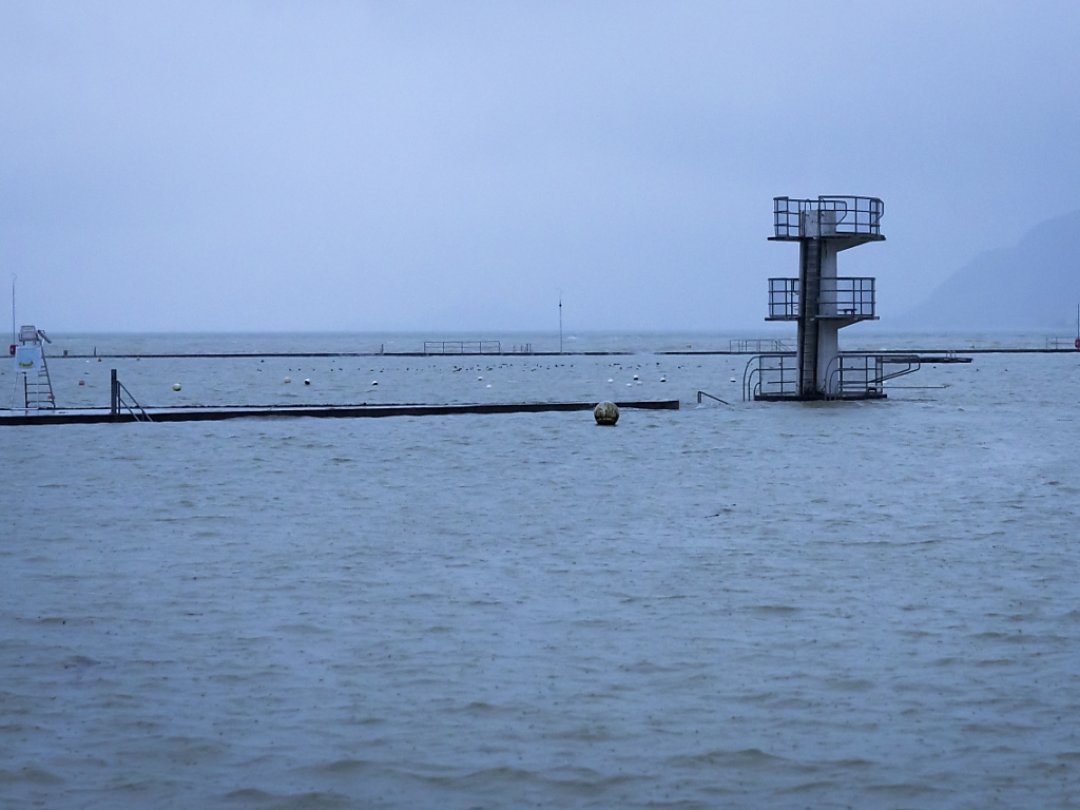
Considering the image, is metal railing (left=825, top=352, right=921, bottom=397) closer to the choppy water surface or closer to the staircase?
the staircase

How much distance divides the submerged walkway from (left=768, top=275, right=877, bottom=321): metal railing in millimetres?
5179

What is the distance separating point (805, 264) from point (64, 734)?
143 ft

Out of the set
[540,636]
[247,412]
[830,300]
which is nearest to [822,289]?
[830,300]

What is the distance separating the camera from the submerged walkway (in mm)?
42156

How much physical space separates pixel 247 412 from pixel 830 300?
67.9 ft

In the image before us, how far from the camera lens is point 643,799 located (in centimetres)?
1006

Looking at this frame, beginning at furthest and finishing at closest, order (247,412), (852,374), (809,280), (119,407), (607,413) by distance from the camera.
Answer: (852,374)
(809,280)
(247,412)
(607,413)
(119,407)

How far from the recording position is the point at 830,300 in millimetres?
52188

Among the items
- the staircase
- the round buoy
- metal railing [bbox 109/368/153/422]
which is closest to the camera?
metal railing [bbox 109/368/153/422]

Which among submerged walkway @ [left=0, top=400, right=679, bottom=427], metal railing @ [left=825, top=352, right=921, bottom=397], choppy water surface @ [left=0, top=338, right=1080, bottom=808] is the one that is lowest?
choppy water surface @ [left=0, top=338, right=1080, bottom=808]

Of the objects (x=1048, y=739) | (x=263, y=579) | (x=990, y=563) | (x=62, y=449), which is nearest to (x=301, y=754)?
(x=1048, y=739)

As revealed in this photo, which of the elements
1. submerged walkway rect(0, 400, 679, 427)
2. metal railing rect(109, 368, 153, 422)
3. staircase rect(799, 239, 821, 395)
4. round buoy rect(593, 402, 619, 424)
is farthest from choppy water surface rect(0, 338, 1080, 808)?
staircase rect(799, 239, 821, 395)

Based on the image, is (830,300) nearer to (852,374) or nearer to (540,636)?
(852,374)

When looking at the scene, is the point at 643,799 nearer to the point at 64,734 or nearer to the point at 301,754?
the point at 301,754
